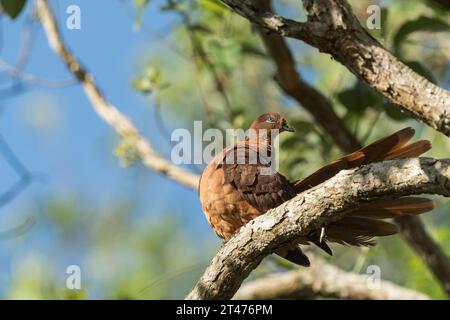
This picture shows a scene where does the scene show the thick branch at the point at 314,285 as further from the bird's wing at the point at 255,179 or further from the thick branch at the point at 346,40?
the thick branch at the point at 346,40

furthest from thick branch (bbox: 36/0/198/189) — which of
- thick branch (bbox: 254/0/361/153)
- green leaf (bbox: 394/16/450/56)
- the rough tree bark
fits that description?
green leaf (bbox: 394/16/450/56)

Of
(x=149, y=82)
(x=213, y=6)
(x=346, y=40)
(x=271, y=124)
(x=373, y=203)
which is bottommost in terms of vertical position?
(x=373, y=203)

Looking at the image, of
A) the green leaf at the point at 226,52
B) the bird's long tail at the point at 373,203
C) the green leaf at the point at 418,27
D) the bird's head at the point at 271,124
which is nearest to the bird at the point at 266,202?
the bird's long tail at the point at 373,203

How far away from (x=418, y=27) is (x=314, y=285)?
202 centimetres

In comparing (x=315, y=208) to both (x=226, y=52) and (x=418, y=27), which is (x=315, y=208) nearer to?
(x=226, y=52)

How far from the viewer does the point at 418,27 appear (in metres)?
5.42

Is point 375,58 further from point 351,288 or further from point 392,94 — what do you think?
point 351,288

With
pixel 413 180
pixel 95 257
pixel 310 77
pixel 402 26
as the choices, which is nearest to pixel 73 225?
pixel 95 257

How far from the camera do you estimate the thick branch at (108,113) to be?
641cm

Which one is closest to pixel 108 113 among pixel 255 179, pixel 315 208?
pixel 255 179

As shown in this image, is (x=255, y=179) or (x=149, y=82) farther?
(x=149, y=82)

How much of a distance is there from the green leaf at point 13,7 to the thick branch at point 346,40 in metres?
1.32

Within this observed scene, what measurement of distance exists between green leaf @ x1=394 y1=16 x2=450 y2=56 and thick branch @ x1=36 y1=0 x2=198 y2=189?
178 cm

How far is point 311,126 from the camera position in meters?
5.99
